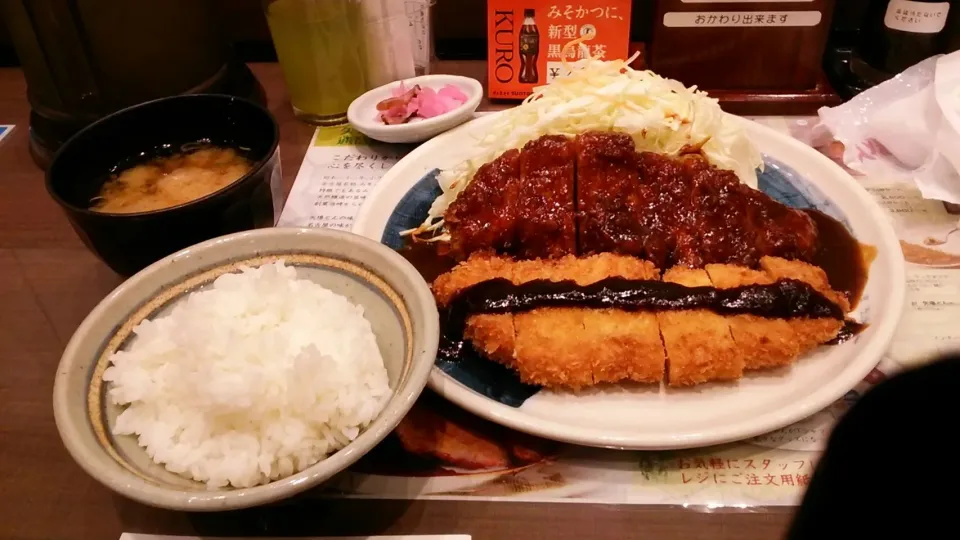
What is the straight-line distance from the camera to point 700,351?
137cm

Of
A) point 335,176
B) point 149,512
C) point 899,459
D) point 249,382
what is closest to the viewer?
point 899,459

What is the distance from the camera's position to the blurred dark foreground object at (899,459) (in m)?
0.43

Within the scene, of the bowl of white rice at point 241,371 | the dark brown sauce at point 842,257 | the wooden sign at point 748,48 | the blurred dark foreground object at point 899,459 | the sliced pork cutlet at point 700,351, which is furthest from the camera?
the wooden sign at point 748,48

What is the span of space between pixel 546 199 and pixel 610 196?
0.17 m

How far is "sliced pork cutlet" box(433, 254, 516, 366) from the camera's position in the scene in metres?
1.42

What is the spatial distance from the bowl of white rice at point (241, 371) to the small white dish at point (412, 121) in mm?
835

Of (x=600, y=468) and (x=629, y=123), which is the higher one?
(x=629, y=123)

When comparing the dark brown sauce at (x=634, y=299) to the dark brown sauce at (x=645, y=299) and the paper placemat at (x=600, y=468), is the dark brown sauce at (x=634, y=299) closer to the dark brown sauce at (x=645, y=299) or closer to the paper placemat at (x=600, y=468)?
the dark brown sauce at (x=645, y=299)

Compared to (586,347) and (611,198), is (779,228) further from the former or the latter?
(586,347)

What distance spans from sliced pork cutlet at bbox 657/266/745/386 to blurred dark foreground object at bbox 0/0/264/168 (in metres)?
1.68

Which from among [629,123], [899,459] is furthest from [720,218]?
[899,459]

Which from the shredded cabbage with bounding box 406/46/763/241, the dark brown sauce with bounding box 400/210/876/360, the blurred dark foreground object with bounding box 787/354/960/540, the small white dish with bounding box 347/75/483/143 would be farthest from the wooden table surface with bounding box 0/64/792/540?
the small white dish with bounding box 347/75/483/143

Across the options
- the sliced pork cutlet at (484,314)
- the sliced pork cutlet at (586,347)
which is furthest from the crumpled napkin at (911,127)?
the sliced pork cutlet at (484,314)

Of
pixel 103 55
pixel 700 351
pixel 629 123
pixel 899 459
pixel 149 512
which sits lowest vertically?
pixel 149 512
